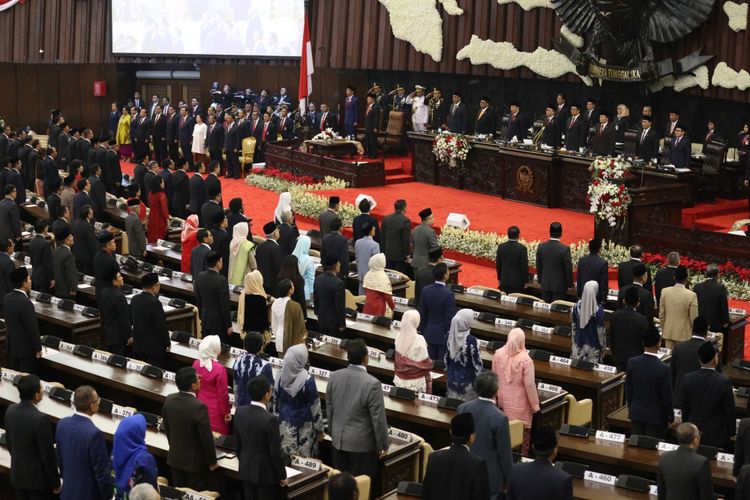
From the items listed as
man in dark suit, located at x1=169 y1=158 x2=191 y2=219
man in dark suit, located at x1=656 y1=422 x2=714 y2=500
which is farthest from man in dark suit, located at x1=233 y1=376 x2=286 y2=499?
man in dark suit, located at x1=169 y1=158 x2=191 y2=219

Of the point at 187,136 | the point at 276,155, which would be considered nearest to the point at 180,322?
the point at 276,155

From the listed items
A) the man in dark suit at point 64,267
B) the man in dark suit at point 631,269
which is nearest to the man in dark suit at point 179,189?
the man in dark suit at point 64,267

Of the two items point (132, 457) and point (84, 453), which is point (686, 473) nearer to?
point (132, 457)

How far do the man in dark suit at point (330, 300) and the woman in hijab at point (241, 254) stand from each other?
147 centimetres

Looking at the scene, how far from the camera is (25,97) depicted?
1101 inches

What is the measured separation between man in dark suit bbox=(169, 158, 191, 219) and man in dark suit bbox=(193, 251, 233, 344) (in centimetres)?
635

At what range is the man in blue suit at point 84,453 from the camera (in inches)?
252

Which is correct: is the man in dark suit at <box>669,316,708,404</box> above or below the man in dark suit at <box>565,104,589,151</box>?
below

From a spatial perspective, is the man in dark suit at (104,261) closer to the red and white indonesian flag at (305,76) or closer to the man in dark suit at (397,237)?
the man in dark suit at (397,237)

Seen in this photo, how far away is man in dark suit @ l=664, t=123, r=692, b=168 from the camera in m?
15.6

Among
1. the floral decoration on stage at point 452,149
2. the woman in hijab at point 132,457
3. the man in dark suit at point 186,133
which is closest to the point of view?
Answer: the woman in hijab at point 132,457

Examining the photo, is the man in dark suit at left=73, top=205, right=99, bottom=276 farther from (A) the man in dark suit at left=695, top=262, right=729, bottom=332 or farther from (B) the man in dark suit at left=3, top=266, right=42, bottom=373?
(A) the man in dark suit at left=695, top=262, right=729, bottom=332

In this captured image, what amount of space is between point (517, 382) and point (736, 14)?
33.8ft

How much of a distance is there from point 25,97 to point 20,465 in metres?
22.9
